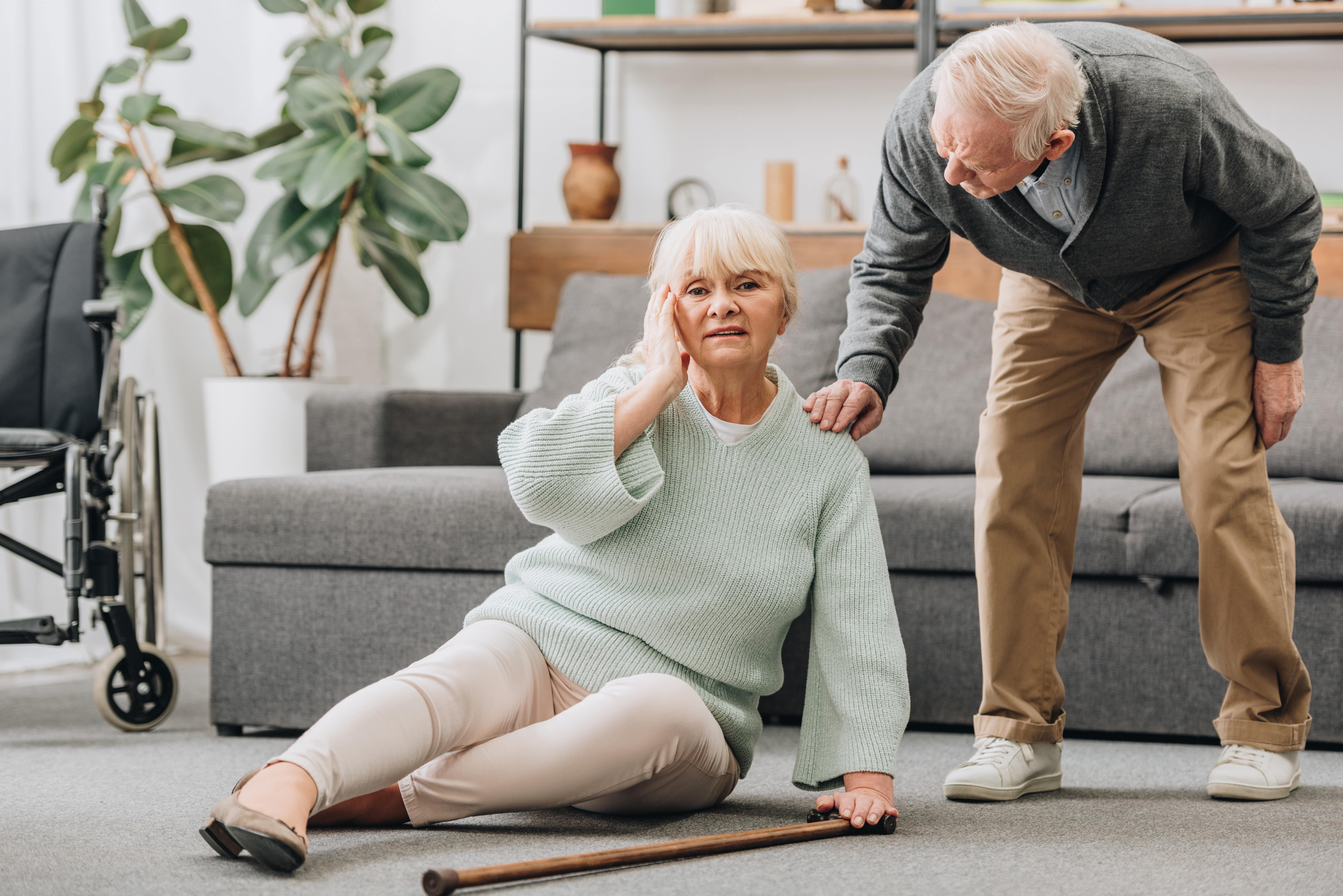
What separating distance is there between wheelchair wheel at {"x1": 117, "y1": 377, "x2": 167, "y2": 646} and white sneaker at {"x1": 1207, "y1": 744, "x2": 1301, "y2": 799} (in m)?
1.80

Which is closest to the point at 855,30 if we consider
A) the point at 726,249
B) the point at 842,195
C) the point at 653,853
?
the point at 842,195

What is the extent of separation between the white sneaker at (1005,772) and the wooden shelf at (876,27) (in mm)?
1663

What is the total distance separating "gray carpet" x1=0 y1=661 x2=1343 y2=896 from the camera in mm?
1356

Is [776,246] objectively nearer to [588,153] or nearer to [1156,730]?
[1156,730]

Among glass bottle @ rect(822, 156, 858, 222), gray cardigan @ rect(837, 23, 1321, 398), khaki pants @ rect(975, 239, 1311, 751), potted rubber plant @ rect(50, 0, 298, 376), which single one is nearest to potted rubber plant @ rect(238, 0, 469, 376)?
potted rubber plant @ rect(50, 0, 298, 376)

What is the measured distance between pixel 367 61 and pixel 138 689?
152cm

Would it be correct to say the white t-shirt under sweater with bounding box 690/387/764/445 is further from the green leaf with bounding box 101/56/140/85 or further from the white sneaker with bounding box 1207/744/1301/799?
the green leaf with bounding box 101/56/140/85

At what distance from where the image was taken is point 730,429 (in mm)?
1648

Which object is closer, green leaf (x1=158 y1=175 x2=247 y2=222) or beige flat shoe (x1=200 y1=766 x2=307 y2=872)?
beige flat shoe (x1=200 y1=766 x2=307 y2=872)

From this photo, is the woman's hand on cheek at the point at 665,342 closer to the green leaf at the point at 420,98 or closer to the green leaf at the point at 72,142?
the green leaf at the point at 420,98

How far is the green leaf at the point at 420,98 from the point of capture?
323cm

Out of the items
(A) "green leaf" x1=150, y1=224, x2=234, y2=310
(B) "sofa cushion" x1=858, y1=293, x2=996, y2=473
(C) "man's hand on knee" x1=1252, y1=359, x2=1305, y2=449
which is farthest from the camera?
(A) "green leaf" x1=150, y1=224, x2=234, y2=310

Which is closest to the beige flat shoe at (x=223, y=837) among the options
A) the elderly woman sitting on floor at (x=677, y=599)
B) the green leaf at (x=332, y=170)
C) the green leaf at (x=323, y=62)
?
the elderly woman sitting on floor at (x=677, y=599)

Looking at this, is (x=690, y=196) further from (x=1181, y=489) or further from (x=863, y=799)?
(x=863, y=799)
